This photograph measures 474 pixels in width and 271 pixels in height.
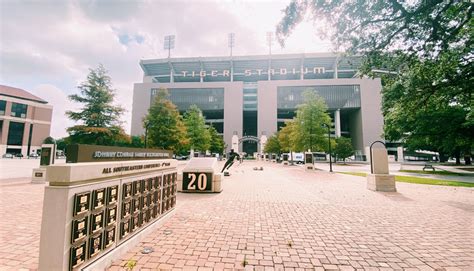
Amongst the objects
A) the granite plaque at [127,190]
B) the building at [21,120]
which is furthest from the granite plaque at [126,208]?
the building at [21,120]

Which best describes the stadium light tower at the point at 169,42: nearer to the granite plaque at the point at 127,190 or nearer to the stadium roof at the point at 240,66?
the stadium roof at the point at 240,66

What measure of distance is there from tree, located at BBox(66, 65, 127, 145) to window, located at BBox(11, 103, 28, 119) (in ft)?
193

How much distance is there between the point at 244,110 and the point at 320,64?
31.7m

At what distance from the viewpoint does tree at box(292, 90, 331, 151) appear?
93.2ft

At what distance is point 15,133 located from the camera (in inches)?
2415

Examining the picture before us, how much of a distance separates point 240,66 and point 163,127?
59265mm

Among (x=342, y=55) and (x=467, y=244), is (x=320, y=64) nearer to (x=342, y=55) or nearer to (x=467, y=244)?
(x=342, y=55)

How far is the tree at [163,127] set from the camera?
26297mm

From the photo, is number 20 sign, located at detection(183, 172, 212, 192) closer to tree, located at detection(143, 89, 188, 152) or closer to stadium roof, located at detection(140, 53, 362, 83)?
tree, located at detection(143, 89, 188, 152)

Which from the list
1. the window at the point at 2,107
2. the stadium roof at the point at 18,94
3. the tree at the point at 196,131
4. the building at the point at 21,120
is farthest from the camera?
the stadium roof at the point at 18,94

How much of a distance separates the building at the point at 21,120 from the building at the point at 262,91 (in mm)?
27275

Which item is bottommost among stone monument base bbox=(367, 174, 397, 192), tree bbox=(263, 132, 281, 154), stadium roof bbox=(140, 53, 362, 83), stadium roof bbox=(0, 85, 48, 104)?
stone monument base bbox=(367, 174, 397, 192)

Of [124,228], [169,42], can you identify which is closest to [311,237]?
[124,228]

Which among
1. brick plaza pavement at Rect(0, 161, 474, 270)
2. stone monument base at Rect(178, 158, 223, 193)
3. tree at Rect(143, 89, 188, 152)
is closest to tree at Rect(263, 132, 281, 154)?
tree at Rect(143, 89, 188, 152)
